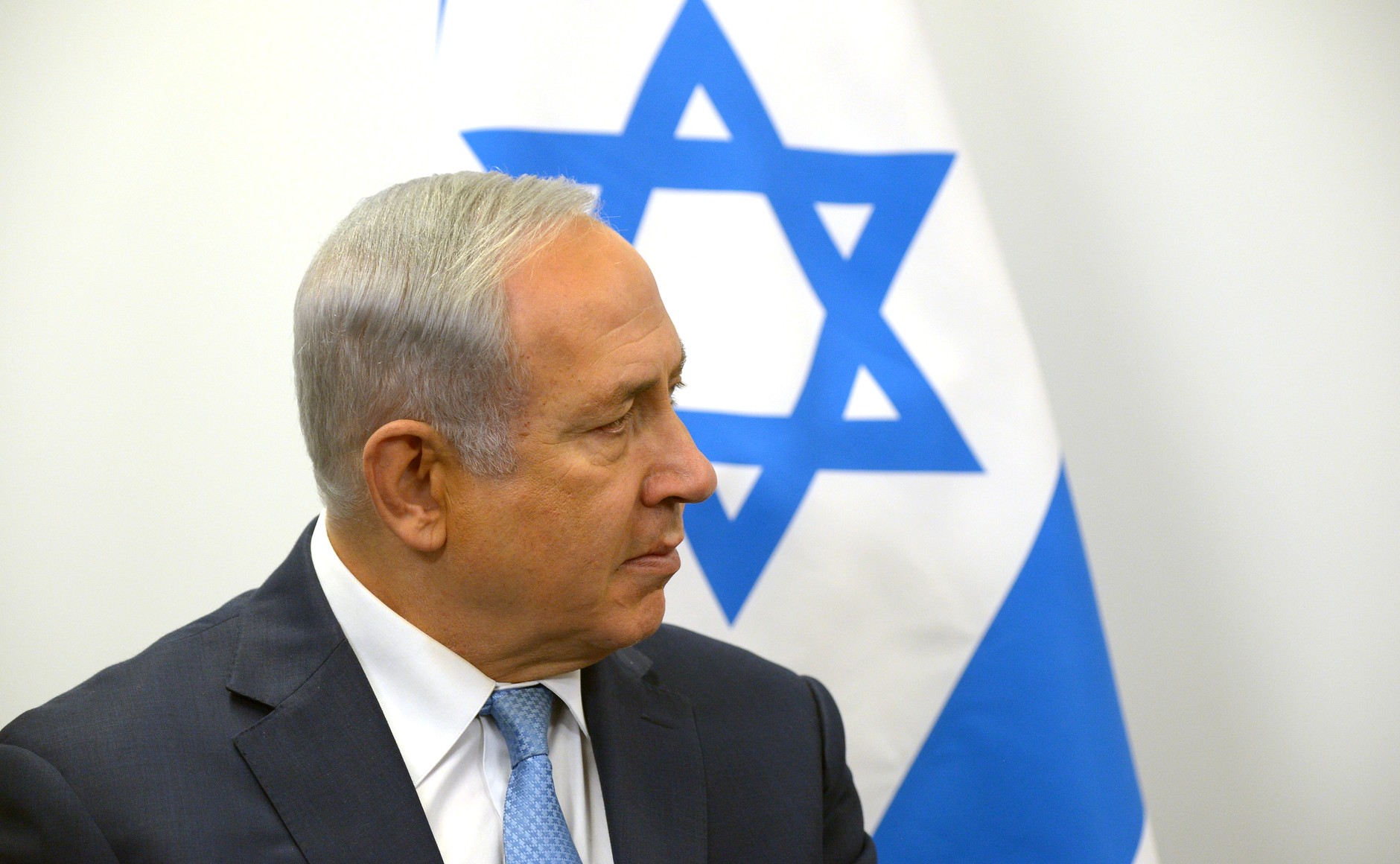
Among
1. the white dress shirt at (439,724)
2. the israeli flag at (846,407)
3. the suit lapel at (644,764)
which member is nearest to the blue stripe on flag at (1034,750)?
the israeli flag at (846,407)

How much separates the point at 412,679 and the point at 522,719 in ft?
0.40

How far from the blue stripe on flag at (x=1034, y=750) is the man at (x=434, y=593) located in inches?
22.4

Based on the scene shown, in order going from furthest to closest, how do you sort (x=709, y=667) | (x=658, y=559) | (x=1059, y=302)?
(x=1059, y=302), (x=709, y=667), (x=658, y=559)

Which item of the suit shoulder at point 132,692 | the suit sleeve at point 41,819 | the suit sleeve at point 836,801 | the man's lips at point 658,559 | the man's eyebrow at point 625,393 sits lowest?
the suit sleeve at point 836,801

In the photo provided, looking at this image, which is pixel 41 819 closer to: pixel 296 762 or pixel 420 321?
→ pixel 296 762

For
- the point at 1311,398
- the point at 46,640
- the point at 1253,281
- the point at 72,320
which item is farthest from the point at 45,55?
the point at 1311,398

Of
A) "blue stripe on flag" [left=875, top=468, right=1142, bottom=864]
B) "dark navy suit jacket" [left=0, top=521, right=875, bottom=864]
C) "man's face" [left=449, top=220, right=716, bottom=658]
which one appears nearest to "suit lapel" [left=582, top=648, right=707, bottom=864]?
"dark navy suit jacket" [left=0, top=521, right=875, bottom=864]

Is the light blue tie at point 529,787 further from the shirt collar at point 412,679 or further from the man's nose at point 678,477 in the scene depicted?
the man's nose at point 678,477

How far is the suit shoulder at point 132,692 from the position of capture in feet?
3.91

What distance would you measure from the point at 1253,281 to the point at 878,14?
2.83 ft

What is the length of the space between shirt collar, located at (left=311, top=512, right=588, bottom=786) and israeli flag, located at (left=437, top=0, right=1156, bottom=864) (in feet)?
1.89

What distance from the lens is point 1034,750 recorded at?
181 centimetres

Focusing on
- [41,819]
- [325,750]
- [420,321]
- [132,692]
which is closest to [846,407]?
[420,321]

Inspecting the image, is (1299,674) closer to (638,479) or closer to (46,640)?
(638,479)
